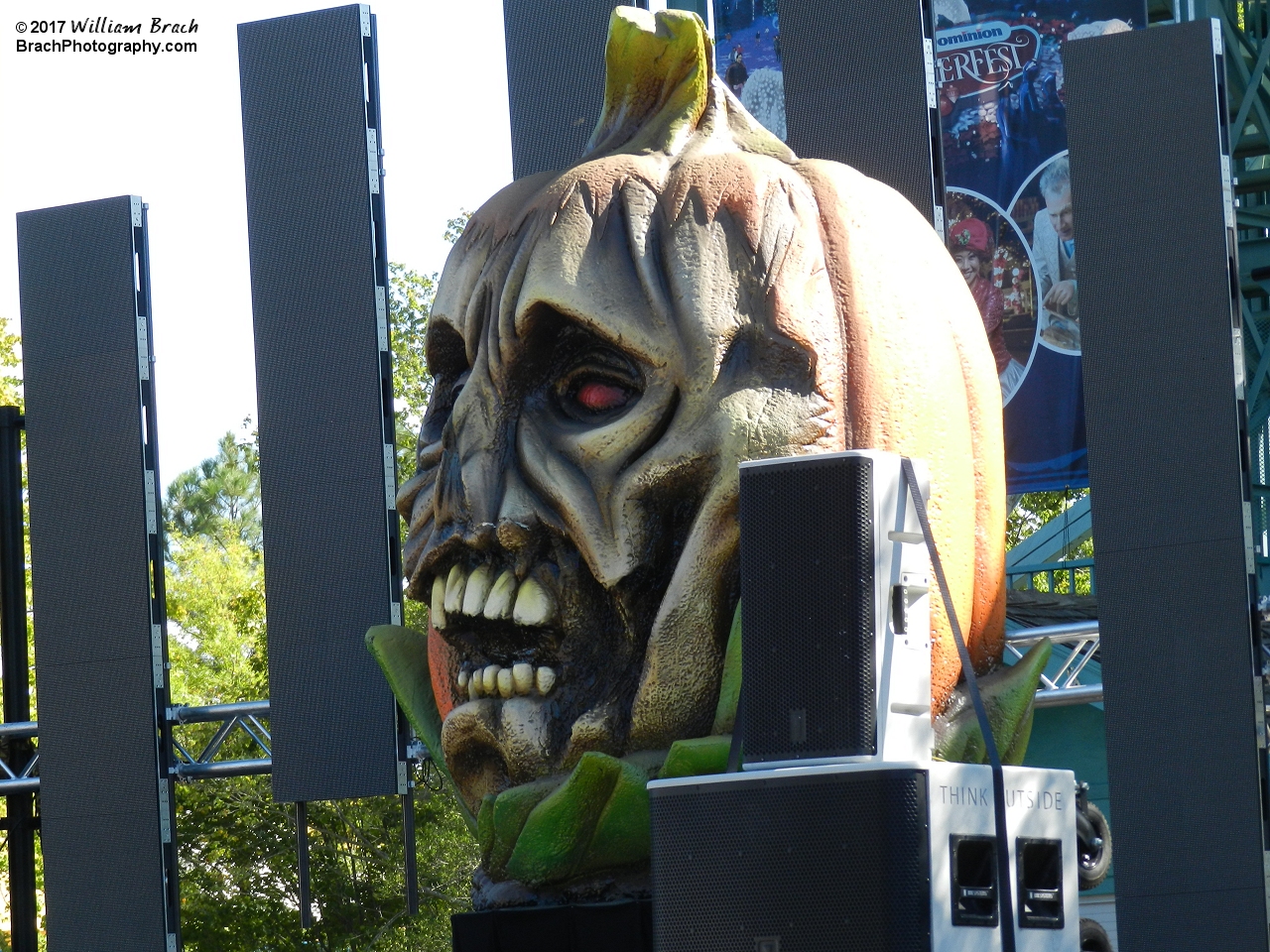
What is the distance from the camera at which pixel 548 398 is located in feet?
16.2

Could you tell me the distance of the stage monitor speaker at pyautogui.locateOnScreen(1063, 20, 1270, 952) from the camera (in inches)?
264

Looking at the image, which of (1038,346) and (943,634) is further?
(1038,346)

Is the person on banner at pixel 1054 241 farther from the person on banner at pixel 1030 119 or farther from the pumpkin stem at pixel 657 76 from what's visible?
the pumpkin stem at pixel 657 76

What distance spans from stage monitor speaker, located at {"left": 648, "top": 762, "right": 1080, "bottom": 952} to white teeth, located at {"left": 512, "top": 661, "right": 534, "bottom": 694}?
996 millimetres

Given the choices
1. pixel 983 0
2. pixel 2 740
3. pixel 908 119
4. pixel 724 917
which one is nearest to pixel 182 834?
pixel 2 740

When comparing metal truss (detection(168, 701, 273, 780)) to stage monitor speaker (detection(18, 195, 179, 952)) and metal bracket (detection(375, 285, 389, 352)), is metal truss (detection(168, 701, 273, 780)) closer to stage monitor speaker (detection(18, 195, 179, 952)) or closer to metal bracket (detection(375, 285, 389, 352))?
stage monitor speaker (detection(18, 195, 179, 952))

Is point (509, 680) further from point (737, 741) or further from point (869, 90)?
point (869, 90)

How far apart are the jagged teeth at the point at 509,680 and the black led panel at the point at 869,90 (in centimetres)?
303

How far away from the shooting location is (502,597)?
4.83m

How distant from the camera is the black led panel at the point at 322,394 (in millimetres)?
8078

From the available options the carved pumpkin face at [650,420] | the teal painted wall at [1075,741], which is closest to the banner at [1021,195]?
the teal painted wall at [1075,741]

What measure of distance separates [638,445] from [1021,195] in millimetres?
8264

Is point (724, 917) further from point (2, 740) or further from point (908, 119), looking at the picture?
point (2, 740)

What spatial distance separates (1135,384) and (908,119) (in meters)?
1.36
